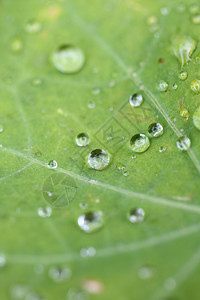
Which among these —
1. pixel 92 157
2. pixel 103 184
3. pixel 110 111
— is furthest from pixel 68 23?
pixel 103 184

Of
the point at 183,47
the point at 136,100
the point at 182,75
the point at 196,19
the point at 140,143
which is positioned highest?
the point at 196,19

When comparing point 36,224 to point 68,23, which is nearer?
point 36,224

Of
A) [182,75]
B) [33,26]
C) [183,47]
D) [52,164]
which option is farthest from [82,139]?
[33,26]

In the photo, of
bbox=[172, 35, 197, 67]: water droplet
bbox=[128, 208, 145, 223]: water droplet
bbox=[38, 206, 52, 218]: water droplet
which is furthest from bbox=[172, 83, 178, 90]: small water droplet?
bbox=[38, 206, 52, 218]: water droplet

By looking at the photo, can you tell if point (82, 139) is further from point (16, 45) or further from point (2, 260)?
point (16, 45)

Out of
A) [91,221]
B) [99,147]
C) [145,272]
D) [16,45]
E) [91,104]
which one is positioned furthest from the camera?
[16,45]

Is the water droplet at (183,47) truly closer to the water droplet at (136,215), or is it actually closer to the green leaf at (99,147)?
the green leaf at (99,147)

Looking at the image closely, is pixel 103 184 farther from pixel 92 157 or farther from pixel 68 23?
pixel 68 23

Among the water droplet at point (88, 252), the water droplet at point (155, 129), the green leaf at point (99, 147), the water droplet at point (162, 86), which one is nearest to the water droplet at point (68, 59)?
the green leaf at point (99, 147)
